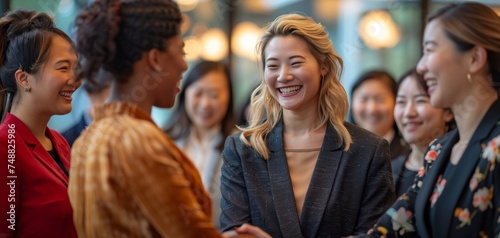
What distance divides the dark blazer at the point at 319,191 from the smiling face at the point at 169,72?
2.53 feet

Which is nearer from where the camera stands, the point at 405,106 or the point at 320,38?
the point at 320,38

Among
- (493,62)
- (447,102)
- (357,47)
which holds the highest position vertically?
(493,62)

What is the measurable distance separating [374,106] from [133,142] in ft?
9.82

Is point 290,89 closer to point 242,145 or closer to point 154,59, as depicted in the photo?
point 242,145

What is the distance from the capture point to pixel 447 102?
218cm

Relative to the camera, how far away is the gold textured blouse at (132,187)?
1.85m

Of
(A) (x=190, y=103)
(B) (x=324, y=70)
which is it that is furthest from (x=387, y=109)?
(B) (x=324, y=70)

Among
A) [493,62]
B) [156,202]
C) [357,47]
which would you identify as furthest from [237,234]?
[357,47]

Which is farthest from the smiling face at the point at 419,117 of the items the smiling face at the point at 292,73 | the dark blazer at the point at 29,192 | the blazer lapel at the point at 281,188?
the dark blazer at the point at 29,192

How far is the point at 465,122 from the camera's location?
219 centimetres

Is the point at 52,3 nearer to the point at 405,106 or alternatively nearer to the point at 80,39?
the point at 405,106

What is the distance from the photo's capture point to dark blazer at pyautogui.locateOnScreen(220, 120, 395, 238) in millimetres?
2709

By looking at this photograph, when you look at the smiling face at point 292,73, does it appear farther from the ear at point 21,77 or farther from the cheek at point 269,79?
the ear at point 21,77

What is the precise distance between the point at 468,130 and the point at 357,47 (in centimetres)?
576
